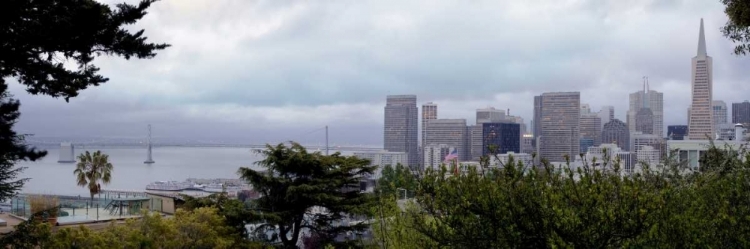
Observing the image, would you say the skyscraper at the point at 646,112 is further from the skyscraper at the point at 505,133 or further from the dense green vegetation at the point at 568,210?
the dense green vegetation at the point at 568,210

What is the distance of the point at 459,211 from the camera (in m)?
4.20

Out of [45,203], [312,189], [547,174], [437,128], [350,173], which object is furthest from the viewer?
[437,128]

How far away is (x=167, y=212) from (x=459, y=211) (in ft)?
43.9

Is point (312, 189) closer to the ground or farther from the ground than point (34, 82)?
closer to the ground

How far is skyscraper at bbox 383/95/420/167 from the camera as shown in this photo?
8500 centimetres

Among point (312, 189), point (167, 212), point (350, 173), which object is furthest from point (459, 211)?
point (167, 212)

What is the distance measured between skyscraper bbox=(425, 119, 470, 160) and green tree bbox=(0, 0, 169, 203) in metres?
68.1

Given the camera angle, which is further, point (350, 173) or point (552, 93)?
point (552, 93)

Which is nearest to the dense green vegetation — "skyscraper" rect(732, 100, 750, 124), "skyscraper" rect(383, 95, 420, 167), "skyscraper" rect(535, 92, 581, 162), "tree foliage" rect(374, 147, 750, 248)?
"tree foliage" rect(374, 147, 750, 248)

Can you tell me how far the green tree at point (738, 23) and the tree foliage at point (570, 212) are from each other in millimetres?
1522

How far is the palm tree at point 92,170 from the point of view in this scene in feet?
66.3

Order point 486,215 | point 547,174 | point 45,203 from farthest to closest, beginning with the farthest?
point 45,203, point 547,174, point 486,215

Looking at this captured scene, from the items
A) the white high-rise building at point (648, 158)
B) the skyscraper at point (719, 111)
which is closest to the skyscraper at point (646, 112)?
the skyscraper at point (719, 111)

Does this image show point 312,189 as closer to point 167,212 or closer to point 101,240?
point 101,240
